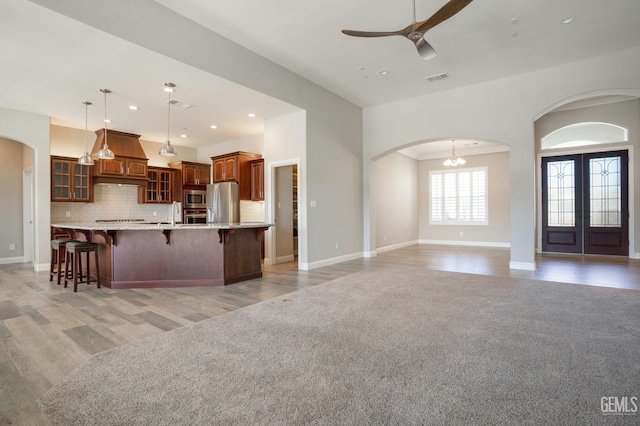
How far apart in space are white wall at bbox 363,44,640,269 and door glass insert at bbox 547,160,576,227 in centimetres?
281

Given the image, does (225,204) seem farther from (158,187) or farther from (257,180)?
(158,187)

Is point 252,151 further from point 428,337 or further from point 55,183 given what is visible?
point 428,337

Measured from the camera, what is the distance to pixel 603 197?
7.43 metres

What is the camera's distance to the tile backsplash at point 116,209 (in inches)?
293

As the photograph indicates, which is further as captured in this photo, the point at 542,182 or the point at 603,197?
the point at 542,182

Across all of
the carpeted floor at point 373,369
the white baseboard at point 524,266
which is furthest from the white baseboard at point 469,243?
the carpeted floor at point 373,369

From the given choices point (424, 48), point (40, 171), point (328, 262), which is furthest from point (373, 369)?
point (40, 171)

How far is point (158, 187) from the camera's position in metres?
8.63

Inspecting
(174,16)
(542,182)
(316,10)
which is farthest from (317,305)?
(542,182)

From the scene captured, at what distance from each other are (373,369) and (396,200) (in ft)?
27.2

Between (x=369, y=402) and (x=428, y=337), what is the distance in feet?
3.80

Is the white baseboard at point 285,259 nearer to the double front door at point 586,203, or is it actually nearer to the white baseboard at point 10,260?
the white baseboard at point 10,260

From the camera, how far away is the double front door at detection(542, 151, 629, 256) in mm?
7250

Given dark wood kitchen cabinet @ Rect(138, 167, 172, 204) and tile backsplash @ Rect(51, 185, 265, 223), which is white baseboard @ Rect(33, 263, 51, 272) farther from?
dark wood kitchen cabinet @ Rect(138, 167, 172, 204)
